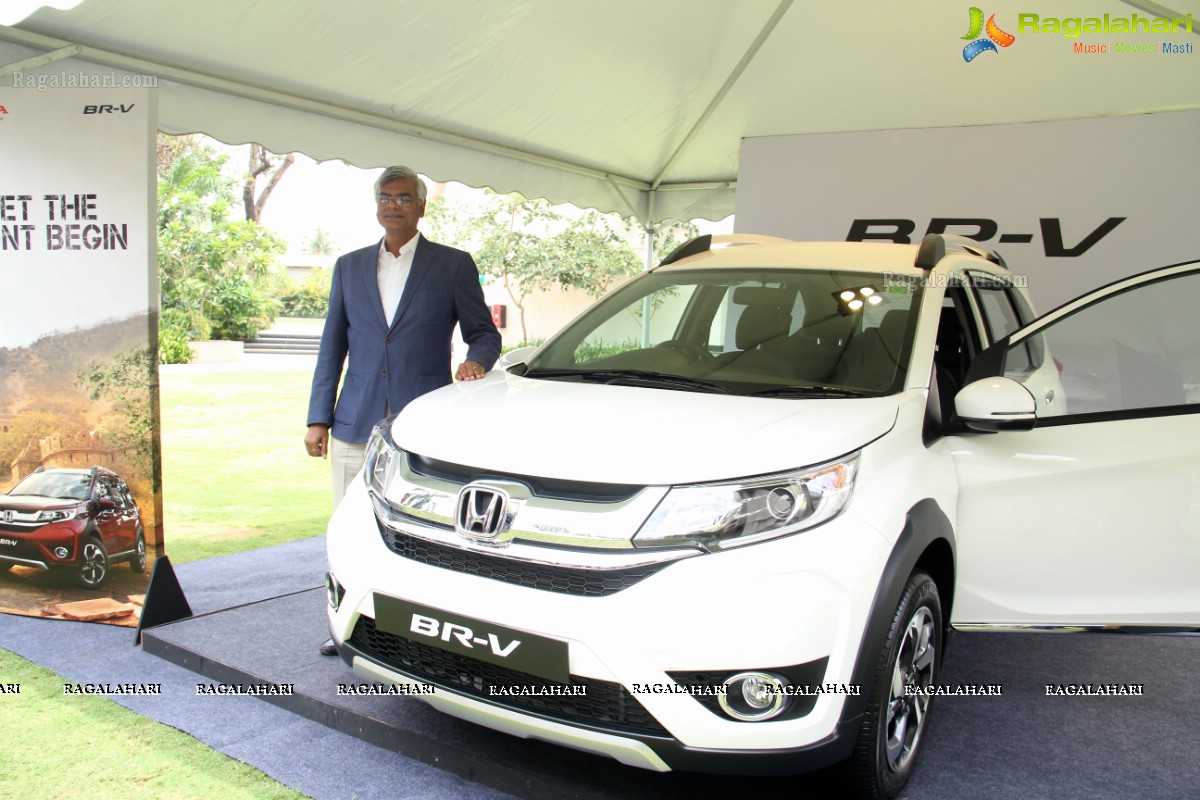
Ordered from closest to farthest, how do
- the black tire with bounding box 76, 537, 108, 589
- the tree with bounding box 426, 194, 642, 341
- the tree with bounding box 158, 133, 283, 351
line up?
the black tire with bounding box 76, 537, 108, 589
the tree with bounding box 426, 194, 642, 341
the tree with bounding box 158, 133, 283, 351

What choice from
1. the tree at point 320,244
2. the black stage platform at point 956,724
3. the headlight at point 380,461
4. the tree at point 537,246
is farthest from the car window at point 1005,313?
the tree at point 320,244

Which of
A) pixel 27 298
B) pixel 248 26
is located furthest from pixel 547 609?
pixel 248 26

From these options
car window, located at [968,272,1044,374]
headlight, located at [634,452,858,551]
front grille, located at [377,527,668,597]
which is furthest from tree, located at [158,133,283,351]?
headlight, located at [634,452,858,551]

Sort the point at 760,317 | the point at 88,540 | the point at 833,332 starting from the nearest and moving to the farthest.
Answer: the point at 833,332 < the point at 760,317 < the point at 88,540

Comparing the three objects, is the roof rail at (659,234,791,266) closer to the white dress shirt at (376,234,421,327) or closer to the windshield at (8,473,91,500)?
the white dress shirt at (376,234,421,327)

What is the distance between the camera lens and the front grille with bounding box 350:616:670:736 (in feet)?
7.04

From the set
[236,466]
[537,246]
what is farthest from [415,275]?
[537,246]

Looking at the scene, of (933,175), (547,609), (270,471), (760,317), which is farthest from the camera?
(270,471)

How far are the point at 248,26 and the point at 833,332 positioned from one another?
3.31 metres

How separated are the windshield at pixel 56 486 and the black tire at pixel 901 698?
342cm

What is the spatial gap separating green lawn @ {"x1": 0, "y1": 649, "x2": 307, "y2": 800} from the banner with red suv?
808 millimetres

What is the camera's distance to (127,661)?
3.73 m

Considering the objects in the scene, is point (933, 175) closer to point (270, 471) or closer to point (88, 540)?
point (88, 540)

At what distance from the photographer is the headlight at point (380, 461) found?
263cm
